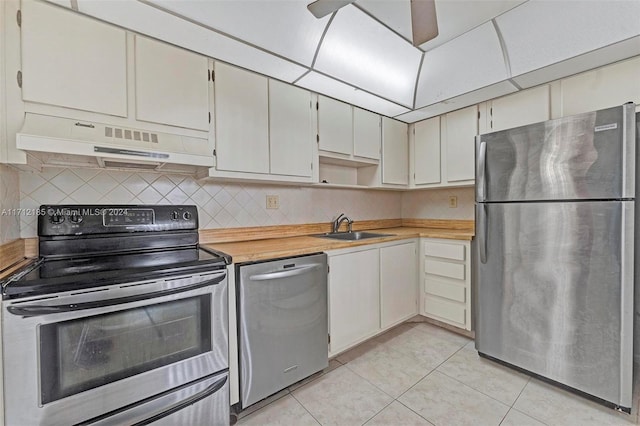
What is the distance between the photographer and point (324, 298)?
5.87 ft

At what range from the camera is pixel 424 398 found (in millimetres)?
1617

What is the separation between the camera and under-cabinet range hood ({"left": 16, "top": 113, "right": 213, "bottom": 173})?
1126mm

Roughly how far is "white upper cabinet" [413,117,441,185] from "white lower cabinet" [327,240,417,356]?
76cm

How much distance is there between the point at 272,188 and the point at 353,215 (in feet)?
3.33

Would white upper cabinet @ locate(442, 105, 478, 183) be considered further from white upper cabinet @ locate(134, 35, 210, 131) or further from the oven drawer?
the oven drawer

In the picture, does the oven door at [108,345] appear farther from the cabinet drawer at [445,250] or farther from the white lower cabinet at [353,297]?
the cabinet drawer at [445,250]

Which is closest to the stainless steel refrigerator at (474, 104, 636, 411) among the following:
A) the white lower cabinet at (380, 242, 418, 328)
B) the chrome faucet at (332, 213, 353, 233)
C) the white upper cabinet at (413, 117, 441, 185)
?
the white lower cabinet at (380, 242, 418, 328)

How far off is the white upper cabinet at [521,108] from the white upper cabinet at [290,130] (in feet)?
5.25

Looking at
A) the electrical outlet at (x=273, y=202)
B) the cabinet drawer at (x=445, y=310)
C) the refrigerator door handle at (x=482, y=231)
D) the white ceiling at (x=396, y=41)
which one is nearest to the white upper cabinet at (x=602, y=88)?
the white ceiling at (x=396, y=41)

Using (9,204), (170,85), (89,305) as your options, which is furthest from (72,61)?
(89,305)

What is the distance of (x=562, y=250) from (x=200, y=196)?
7.86ft

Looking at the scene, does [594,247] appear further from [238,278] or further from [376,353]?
[238,278]

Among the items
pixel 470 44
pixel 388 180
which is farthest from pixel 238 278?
pixel 470 44

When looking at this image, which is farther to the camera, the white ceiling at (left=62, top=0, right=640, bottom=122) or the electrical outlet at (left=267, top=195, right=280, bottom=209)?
the electrical outlet at (left=267, top=195, right=280, bottom=209)
